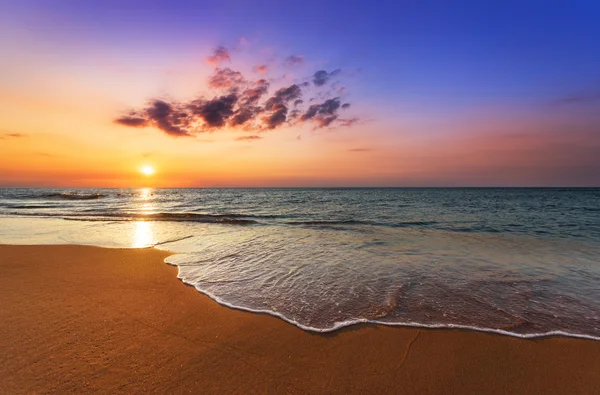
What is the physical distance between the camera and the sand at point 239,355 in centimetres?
307

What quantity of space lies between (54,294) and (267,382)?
5030 millimetres

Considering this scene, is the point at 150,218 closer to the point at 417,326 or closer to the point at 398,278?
the point at 398,278

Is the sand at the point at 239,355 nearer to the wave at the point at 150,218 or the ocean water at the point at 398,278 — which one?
the ocean water at the point at 398,278

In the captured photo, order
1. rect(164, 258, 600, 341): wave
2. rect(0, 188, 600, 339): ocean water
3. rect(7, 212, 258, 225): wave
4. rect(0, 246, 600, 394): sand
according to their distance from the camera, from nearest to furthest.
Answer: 1. rect(0, 246, 600, 394): sand
2. rect(164, 258, 600, 341): wave
3. rect(0, 188, 600, 339): ocean water
4. rect(7, 212, 258, 225): wave

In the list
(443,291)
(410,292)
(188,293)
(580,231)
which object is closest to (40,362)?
(188,293)

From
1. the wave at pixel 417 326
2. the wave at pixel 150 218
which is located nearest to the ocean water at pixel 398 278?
the wave at pixel 417 326

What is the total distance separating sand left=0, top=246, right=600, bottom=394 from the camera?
3.07 m

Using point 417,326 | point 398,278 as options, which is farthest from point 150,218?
point 417,326

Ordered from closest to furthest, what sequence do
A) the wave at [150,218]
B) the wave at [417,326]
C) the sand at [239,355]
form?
the sand at [239,355] < the wave at [417,326] < the wave at [150,218]

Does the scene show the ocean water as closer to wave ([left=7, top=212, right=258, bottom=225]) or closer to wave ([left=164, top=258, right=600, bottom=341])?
wave ([left=164, top=258, right=600, bottom=341])

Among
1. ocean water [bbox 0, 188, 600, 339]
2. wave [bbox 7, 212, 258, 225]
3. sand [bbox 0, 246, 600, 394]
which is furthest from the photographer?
Result: wave [bbox 7, 212, 258, 225]

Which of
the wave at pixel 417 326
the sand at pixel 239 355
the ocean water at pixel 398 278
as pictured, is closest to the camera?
the sand at pixel 239 355

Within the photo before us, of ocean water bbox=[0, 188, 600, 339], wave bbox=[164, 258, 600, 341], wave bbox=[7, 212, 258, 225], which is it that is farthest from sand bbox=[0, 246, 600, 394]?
wave bbox=[7, 212, 258, 225]

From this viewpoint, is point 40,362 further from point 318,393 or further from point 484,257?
point 484,257
